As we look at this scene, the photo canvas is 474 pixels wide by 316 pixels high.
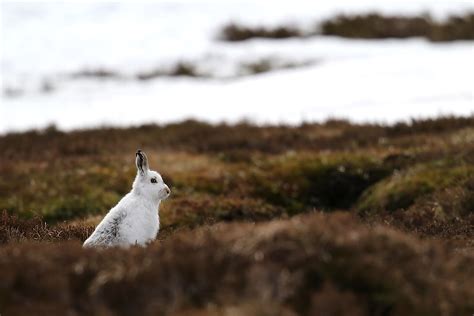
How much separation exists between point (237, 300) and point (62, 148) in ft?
64.2

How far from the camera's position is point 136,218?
33.5 ft

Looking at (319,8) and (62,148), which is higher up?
(319,8)

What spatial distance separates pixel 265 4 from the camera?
171 feet

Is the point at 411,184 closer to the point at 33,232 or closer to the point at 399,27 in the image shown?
the point at 33,232

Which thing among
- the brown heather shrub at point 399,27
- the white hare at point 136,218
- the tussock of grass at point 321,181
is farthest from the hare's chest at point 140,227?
the brown heather shrub at point 399,27

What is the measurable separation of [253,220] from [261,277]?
32.5 ft

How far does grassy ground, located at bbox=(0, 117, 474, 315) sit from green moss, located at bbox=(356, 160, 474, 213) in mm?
46

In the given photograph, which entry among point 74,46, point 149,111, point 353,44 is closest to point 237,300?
point 149,111

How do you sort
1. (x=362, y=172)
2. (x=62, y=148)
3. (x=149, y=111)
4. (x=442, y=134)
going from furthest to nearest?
(x=149, y=111) → (x=62, y=148) → (x=442, y=134) → (x=362, y=172)

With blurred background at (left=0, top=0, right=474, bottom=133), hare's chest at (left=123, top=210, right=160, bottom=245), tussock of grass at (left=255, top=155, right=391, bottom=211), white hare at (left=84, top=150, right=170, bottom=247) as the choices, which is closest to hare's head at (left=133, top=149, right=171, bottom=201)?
white hare at (left=84, top=150, right=170, bottom=247)

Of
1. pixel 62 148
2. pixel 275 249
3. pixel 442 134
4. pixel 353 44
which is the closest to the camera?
pixel 275 249

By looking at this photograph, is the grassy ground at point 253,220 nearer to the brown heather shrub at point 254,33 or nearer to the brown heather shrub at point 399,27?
the brown heather shrub at point 254,33

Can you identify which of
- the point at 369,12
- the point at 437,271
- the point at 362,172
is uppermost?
the point at 369,12

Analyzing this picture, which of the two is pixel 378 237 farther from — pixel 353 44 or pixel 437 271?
pixel 353 44
